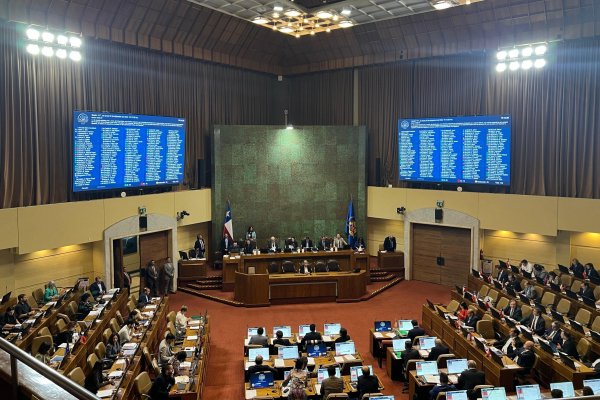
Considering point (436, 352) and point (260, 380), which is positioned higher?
point (436, 352)

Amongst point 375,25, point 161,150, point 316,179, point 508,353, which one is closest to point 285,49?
point 375,25

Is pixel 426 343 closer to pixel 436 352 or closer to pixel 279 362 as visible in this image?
pixel 436 352

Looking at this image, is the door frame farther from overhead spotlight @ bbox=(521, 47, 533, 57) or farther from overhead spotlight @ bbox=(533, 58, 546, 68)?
overhead spotlight @ bbox=(521, 47, 533, 57)

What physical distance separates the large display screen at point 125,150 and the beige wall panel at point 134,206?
393 millimetres

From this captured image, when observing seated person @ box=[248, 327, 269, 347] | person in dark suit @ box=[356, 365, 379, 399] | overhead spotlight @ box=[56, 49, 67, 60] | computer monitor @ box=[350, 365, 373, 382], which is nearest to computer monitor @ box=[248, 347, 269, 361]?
seated person @ box=[248, 327, 269, 347]

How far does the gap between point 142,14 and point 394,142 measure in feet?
30.6

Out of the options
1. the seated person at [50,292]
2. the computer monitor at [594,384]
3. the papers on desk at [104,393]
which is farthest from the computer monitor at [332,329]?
the seated person at [50,292]

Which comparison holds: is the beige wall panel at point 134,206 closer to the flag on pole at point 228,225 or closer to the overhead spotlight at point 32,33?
the flag on pole at point 228,225

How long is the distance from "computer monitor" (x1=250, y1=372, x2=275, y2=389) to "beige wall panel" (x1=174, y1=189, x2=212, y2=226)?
9562 mm

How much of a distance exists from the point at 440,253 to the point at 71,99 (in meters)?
12.2

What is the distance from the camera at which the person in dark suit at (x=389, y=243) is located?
735 inches

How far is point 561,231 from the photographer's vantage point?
15.4 metres

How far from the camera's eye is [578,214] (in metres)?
14.5

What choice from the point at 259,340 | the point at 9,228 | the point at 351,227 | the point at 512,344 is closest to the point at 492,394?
the point at 512,344
